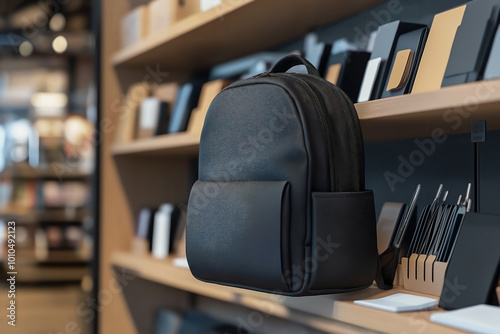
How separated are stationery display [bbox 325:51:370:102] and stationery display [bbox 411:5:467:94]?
6.8 inches

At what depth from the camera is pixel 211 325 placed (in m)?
1.81

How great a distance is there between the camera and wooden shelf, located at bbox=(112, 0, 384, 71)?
135 cm

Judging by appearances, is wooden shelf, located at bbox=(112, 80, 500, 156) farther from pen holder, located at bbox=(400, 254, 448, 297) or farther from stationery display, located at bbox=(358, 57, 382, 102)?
pen holder, located at bbox=(400, 254, 448, 297)

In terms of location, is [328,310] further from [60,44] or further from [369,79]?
[60,44]

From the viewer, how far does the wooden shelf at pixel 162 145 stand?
1.50m

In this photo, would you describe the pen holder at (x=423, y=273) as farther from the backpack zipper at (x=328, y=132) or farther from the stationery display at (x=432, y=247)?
the backpack zipper at (x=328, y=132)

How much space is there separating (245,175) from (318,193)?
163 mm

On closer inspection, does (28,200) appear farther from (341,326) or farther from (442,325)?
(442,325)

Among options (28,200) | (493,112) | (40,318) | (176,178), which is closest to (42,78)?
(28,200)

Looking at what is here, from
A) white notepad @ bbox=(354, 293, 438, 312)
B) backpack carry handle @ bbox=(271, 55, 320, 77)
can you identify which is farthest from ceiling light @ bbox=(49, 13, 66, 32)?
white notepad @ bbox=(354, 293, 438, 312)

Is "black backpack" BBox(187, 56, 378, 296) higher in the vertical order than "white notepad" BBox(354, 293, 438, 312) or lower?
higher

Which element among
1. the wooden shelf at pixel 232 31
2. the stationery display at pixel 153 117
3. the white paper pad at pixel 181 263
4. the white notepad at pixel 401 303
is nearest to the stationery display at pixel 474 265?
the white notepad at pixel 401 303

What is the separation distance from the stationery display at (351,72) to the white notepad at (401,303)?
412 mm

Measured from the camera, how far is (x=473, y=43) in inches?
35.7
